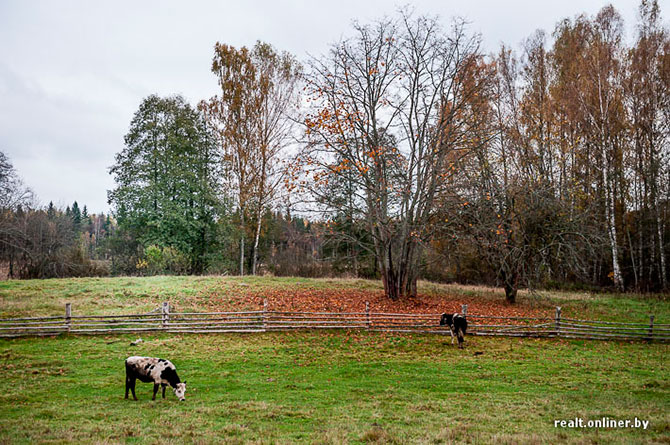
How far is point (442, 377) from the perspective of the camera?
9648 millimetres

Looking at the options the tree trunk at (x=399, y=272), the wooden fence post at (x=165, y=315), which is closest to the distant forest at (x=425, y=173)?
the tree trunk at (x=399, y=272)

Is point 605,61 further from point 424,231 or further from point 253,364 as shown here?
point 253,364

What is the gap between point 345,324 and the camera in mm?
14758

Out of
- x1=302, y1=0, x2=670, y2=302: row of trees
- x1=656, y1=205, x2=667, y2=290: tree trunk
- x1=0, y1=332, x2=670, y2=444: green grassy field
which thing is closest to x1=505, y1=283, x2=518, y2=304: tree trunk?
x1=302, y1=0, x2=670, y2=302: row of trees

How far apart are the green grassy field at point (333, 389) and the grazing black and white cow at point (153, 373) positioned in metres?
0.28

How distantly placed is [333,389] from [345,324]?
6.13m

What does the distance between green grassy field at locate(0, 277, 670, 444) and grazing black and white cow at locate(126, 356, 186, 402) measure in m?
0.28

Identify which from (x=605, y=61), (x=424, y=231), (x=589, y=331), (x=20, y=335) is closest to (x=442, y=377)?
(x=589, y=331)

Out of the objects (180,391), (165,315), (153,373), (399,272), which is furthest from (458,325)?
(165,315)

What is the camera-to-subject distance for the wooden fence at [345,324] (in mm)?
13992

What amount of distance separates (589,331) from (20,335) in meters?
19.5

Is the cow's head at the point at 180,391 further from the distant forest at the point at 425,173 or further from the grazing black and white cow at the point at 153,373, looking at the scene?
the distant forest at the point at 425,173

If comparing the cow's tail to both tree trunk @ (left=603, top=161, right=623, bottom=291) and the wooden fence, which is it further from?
tree trunk @ (left=603, top=161, right=623, bottom=291)

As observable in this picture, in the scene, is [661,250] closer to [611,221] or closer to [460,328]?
[611,221]
